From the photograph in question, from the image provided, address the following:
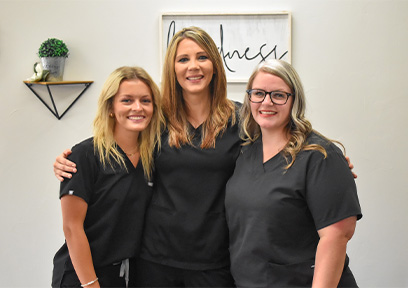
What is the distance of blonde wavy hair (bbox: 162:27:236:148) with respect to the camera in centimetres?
153

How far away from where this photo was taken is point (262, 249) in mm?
1296

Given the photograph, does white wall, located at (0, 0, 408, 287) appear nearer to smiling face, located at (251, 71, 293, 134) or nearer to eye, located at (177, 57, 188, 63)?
eye, located at (177, 57, 188, 63)

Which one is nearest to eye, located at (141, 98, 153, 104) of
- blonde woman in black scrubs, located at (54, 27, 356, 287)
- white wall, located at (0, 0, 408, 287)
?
blonde woman in black scrubs, located at (54, 27, 356, 287)

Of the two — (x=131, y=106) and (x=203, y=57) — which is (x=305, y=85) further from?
(x=131, y=106)

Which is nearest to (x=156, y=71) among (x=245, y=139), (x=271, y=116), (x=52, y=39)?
(x=52, y=39)

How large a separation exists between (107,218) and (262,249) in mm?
520

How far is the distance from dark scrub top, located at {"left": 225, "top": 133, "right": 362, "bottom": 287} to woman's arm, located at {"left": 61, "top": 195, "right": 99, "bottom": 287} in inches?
18.9

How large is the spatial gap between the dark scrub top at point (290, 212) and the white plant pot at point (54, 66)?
116cm

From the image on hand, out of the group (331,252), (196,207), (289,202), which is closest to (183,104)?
(196,207)

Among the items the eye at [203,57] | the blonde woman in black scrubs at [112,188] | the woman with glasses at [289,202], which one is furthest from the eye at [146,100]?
the woman with glasses at [289,202]

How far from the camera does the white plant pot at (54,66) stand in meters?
2.03

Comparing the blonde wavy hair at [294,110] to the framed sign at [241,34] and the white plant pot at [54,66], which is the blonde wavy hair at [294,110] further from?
the white plant pot at [54,66]

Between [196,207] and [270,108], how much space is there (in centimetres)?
42

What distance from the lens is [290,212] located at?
4.15 feet
